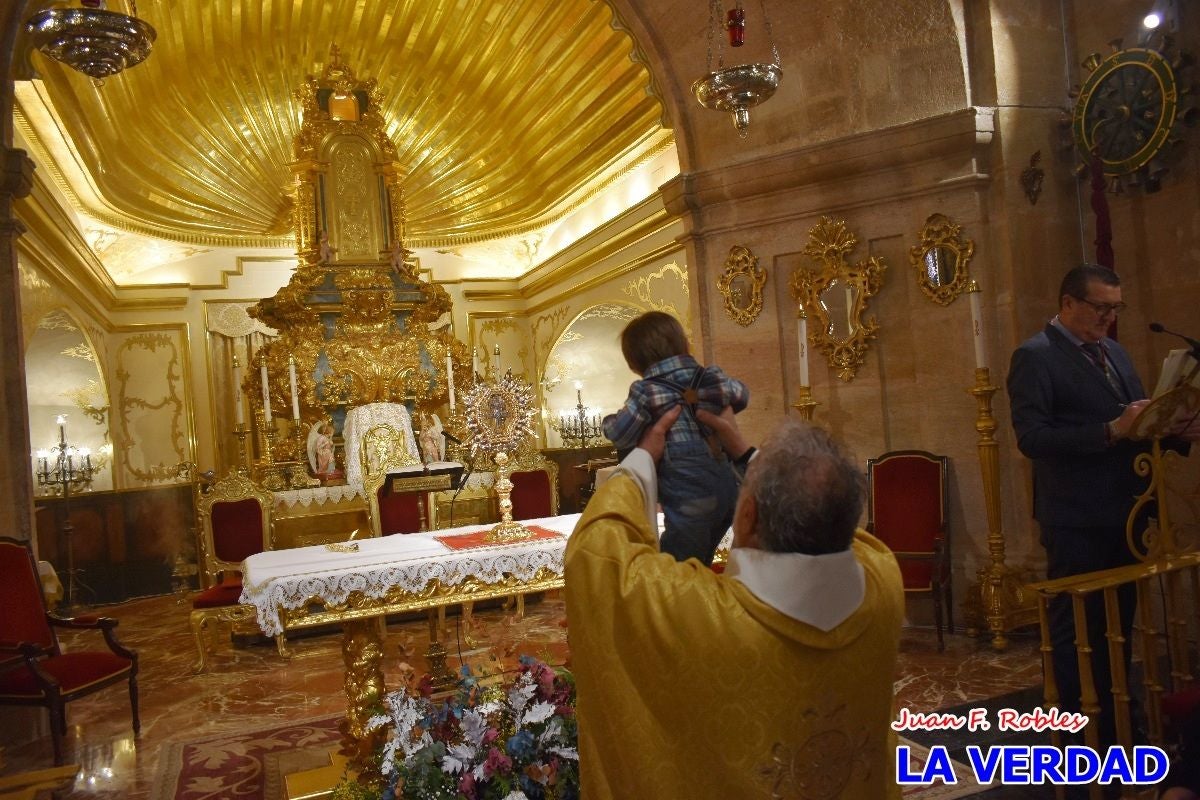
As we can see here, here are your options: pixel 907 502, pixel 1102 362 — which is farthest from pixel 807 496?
pixel 907 502

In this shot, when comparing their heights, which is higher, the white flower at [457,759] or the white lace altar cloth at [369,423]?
the white lace altar cloth at [369,423]

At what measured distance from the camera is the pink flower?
2615 mm

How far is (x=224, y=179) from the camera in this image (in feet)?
40.3

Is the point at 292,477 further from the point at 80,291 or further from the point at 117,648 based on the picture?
the point at 117,648

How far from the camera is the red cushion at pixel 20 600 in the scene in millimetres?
4715

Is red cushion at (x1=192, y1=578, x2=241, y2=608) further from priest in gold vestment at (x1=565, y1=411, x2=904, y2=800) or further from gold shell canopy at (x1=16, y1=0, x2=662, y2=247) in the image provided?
priest in gold vestment at (x1=565, y1=411, x2=904, y2=800)

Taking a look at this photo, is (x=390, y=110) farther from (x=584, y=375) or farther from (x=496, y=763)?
(x=496, y=763)

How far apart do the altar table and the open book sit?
2.51 m

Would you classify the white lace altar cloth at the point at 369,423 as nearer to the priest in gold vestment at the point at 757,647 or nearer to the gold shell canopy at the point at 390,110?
the gold shell canopy at the point at 390,110

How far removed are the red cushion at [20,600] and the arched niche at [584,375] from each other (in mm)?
8473

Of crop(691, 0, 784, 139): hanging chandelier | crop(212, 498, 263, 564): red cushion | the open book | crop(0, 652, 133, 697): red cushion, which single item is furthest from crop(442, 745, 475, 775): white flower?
crop(212, 498, 263, 564): red cushion

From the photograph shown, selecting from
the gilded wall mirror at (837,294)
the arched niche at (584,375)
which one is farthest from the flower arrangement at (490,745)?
the arched niche at (584,375)

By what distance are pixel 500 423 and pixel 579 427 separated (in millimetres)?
8437

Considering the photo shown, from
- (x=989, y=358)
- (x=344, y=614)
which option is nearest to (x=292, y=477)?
(x=344, y=614)
